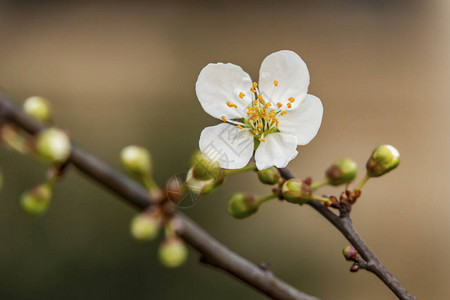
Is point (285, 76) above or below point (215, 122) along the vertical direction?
above

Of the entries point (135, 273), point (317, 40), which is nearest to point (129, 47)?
point (317, 40)

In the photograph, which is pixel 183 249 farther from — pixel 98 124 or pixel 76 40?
pixel 76 40

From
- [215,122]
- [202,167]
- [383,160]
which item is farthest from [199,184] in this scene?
[215,122]

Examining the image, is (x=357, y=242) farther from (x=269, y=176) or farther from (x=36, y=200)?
(x=36, y=200)

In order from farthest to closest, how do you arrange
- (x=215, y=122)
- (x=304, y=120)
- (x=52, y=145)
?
(x=215, y=122) < (x=304, y=120) < (x=52, y=145)

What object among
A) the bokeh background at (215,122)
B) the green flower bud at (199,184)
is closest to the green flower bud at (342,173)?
the green flower bud at (199,184)

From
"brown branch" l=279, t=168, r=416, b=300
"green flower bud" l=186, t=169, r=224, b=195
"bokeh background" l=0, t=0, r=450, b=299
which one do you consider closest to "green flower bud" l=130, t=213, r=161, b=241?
"green flower bud" l=186, t=169, r=224, b=195
